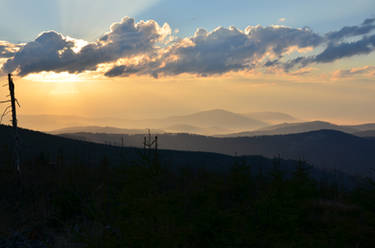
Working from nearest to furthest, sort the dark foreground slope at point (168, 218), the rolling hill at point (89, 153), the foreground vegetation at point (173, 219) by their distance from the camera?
the foreground vegetation at point (173, 219) → the dark foreground slope at point (168, 218) → the rolling hill at point (89, 153)

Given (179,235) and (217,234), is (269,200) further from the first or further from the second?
(179,235)

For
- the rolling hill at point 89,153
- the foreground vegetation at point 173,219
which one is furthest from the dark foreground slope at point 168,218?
the rolling hill at point 89,153

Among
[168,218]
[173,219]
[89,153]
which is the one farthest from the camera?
[89,153]

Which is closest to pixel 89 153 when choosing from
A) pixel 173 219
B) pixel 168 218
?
pixel 173 219

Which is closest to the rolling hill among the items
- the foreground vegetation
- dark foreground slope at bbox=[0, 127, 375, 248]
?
dark foreground slope at bbox=[0, 127, 375, 248]

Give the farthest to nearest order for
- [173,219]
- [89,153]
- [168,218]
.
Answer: [89,153], [173,219], [168,218]

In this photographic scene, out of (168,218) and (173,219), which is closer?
(168,218)

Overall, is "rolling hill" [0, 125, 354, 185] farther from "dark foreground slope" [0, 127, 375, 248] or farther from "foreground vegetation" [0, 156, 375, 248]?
"foreground vegetation" [0, 156, 375, 248]

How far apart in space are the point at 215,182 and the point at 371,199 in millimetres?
10509

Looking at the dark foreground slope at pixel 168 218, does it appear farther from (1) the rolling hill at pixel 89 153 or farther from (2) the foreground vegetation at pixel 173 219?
(1) the rolling hill at pixel 89 153

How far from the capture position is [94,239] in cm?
612

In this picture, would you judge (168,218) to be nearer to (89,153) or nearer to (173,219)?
(173,219)

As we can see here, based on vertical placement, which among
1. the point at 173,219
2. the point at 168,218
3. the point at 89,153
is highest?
the point at 168,218

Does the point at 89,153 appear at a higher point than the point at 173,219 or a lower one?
lower
